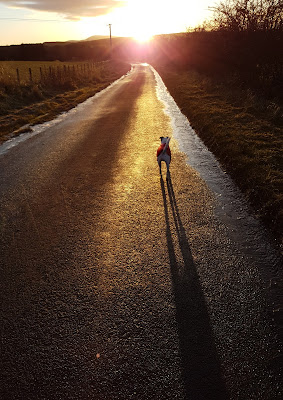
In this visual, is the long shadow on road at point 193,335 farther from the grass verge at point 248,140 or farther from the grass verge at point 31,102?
the grass verge at point 31,102

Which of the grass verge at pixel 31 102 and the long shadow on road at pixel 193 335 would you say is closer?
the long shadow on road at pixel 193 335

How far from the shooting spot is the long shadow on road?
8.84 ft

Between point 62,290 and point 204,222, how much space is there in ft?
9.29

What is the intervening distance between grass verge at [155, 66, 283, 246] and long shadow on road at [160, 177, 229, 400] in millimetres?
1831

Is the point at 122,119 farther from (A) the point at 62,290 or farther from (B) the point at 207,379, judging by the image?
(B) the point at 207,379

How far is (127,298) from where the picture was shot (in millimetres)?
3736

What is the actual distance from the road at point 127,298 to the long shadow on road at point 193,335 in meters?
0.01

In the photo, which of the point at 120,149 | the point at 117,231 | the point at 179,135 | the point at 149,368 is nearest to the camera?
the point at 149,368

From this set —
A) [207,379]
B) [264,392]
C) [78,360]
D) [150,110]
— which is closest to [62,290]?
[78,360]

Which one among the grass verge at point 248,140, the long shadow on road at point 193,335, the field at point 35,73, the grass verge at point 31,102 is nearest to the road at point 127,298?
the long shadow on road at point 193,335

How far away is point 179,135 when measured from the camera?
11.7 m

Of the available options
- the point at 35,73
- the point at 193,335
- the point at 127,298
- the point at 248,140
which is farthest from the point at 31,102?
the point at 193,335

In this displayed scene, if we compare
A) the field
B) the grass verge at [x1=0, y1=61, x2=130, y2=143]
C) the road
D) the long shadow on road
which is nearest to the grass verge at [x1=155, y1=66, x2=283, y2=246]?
the road

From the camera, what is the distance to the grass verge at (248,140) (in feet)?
19.9
